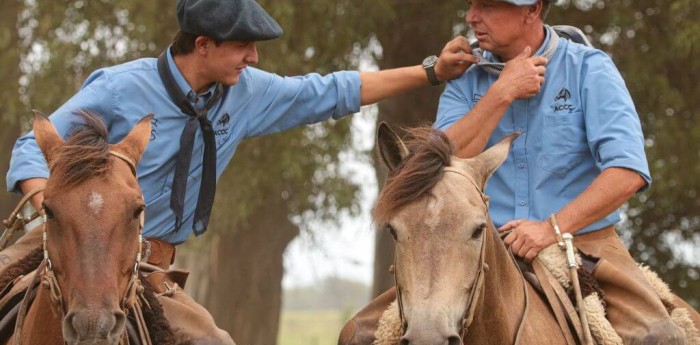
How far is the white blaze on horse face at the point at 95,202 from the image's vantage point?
5.38 m

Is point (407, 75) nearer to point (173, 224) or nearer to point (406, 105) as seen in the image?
point (173, 224)

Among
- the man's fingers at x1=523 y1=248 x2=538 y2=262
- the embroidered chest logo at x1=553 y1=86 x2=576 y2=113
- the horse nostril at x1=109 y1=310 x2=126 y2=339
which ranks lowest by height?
the man's fingers at x1=523 y1=248 x2=538 y2=262

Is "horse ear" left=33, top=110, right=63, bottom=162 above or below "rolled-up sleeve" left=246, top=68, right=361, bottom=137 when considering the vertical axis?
above

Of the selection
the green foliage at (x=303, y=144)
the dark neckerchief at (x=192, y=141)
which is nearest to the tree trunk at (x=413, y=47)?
the green foliage at (x=303, y=144)

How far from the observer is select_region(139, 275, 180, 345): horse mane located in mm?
6105

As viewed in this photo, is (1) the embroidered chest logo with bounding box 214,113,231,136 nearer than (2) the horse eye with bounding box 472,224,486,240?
No

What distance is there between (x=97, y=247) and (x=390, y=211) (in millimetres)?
1219

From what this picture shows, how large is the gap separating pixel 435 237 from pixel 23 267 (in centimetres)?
204

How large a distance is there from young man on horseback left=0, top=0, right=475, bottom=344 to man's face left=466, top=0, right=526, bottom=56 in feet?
0.86

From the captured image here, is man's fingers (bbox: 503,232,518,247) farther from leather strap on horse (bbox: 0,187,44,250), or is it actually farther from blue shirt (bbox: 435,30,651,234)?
leather strap on horse (bbox: 0,187,44,250)

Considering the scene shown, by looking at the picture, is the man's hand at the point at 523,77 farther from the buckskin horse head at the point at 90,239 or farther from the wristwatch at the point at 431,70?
the buckskin horse head at the point at 90,239

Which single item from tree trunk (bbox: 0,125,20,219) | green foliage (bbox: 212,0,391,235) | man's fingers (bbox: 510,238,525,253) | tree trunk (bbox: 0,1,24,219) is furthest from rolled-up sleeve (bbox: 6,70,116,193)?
tree trunk (bbox: 0,125,20,219)

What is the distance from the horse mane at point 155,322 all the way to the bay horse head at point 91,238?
62 centimetres

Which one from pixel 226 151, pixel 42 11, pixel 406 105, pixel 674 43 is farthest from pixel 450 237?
pixel 42 11
